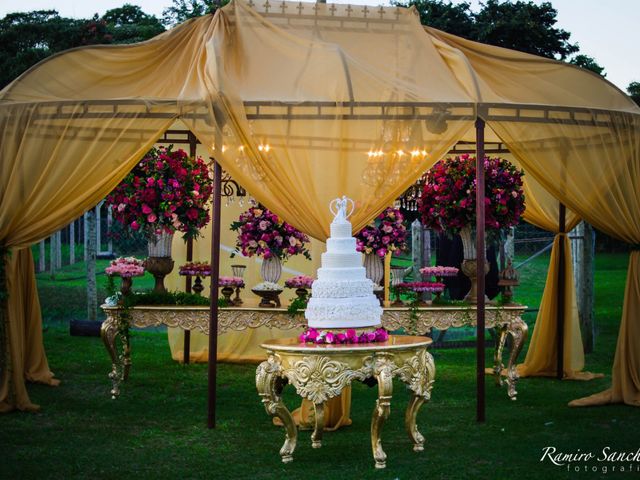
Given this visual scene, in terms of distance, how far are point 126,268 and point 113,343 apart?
29.2 inches

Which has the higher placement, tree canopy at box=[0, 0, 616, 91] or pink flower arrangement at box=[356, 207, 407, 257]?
tree canopy at box=[0, 0, 616, 91]

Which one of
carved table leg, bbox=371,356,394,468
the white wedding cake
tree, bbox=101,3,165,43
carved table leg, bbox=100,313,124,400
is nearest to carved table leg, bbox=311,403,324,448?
carved table leg, bbox=371,356,394,468

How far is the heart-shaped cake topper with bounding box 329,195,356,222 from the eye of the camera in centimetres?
750

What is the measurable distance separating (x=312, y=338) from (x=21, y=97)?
357cm

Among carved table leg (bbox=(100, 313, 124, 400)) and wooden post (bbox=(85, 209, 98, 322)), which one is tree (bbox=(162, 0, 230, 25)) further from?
carved table leg (bbox=(100, 313, 124, 400))

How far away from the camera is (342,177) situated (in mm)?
8320

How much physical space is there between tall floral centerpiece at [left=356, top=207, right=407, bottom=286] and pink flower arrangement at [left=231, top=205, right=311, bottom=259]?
0.64 metres

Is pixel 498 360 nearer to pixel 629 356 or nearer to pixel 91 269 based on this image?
pixel 629 356

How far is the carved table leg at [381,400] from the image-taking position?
684 centimetres

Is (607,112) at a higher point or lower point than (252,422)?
higher

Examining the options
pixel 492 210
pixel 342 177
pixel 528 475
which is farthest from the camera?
pixel 492 210

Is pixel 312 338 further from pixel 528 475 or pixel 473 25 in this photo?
pixel 473 25

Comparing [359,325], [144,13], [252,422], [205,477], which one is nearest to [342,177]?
[359,325]

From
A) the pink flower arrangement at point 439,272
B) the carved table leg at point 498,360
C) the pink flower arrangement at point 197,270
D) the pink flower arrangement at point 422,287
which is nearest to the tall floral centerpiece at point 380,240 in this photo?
the pink flower arrangement at point 422,287
